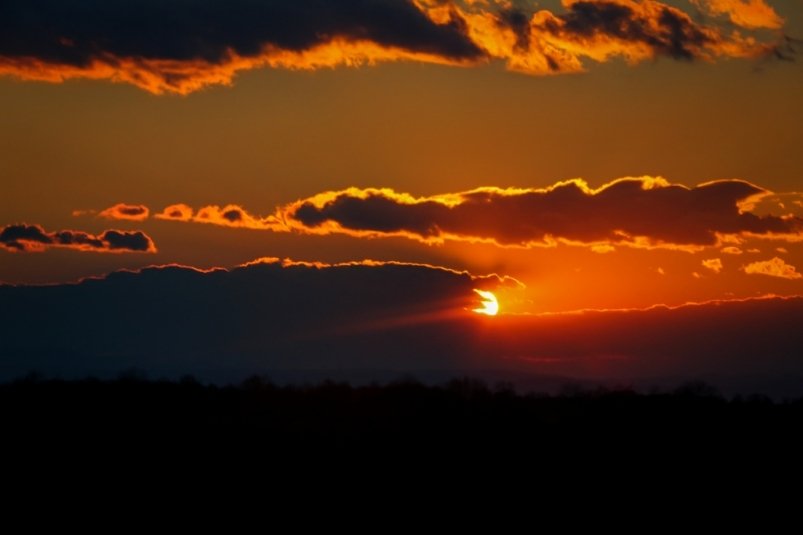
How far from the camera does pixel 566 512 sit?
3312 cm

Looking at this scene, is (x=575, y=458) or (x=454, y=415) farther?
(x=454, y=415)

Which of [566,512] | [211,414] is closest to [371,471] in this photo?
[566,512]

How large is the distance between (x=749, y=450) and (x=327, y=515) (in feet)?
44.2

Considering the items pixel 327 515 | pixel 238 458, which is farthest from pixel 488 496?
pixel 238 458

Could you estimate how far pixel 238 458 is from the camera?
35625 millimetres

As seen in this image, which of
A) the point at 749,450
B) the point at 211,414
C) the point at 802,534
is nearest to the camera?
the point at 802,534

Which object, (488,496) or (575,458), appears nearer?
(488,496)

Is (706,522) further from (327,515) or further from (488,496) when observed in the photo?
(327,515)

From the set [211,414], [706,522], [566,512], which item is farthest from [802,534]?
[211,414]

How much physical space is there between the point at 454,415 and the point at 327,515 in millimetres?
9864

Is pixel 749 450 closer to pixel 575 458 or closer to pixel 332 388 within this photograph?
pixel 575 458

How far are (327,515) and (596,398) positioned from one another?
710 inches

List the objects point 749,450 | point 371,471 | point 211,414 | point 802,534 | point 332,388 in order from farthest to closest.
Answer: point 332,388 → point 211,414 → point 749,450 → point 371,471 → point 802,534

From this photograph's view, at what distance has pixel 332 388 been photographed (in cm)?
4628
